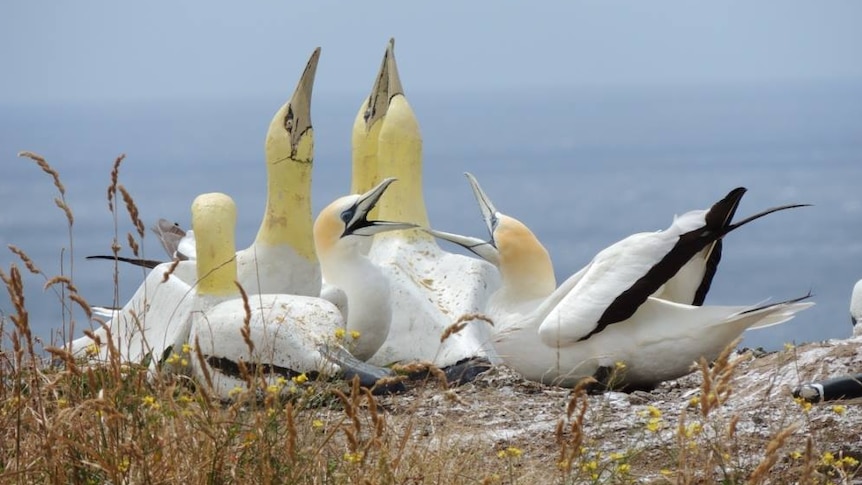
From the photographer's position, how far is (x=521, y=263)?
7.65 metres

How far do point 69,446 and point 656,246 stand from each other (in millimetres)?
3566

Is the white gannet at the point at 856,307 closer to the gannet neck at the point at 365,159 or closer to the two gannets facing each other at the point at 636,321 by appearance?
the two gannets facing each other at the point at 636,321

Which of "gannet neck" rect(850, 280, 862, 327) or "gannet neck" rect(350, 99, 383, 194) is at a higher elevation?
"gannet neck" rect(350, 99, 383, 194)

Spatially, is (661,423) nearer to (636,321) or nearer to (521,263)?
(636,321)

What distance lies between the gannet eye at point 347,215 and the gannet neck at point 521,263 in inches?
34.0

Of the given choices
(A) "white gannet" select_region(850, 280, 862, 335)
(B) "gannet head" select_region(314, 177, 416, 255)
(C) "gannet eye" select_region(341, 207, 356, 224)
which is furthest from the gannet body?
(A) "white gannet" select_region(850, 280, 862, 335)

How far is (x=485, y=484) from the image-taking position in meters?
3.86

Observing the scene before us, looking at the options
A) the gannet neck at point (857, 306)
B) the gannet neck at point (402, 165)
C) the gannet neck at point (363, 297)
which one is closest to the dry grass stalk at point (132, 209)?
the gannet neck at point (363, 297)

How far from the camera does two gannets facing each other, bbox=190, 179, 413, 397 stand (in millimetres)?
6578

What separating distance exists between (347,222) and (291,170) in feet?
1.45

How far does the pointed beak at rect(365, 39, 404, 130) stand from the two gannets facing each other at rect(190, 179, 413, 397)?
1.36m

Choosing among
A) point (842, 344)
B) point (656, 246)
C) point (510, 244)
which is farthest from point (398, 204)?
point (842, 344)

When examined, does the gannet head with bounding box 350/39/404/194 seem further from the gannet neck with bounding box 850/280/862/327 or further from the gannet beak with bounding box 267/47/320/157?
the gannet neck with bounding box 850/280/862/327

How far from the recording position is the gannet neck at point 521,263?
7629 mm
